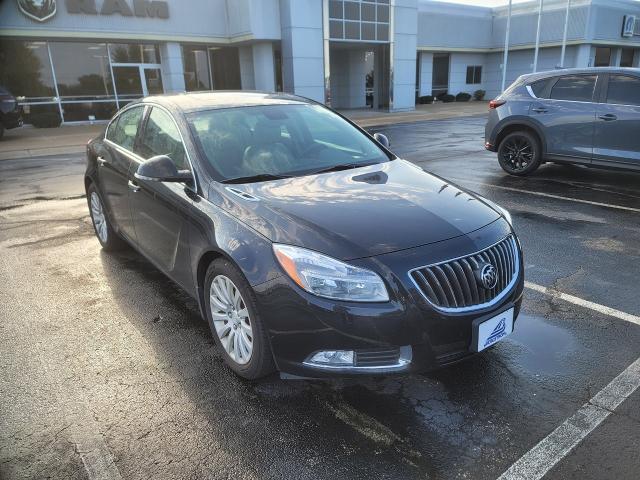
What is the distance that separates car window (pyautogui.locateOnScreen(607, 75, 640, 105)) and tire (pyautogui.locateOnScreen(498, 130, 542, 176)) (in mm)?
1278

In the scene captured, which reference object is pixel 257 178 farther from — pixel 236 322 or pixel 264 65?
pixel 264 65

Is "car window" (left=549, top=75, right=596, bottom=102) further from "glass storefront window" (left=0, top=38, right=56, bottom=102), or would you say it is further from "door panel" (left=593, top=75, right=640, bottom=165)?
"glass storefront window" (left=0, top=38, right=56, bottom=102)

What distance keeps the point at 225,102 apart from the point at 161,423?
2537mm

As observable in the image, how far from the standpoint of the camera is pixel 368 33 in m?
26.5

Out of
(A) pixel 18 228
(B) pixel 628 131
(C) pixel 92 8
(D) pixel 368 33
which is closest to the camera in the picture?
(A) pixel 18 228

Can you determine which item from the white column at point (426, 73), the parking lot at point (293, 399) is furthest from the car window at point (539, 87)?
the white column at point (426, 73)

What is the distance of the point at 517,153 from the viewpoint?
28.9 feet

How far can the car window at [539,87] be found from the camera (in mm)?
8359

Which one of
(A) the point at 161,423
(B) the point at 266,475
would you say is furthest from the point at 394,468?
(A) the point at 161,423

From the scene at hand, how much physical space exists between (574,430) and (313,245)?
1642 millimetres

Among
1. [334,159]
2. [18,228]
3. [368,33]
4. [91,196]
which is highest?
[368,33]

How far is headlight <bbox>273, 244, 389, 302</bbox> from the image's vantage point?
2.52 meters

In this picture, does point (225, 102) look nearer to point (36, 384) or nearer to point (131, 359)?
point (131, 359)

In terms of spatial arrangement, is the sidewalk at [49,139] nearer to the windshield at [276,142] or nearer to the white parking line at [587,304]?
the windshield at [276,142]
